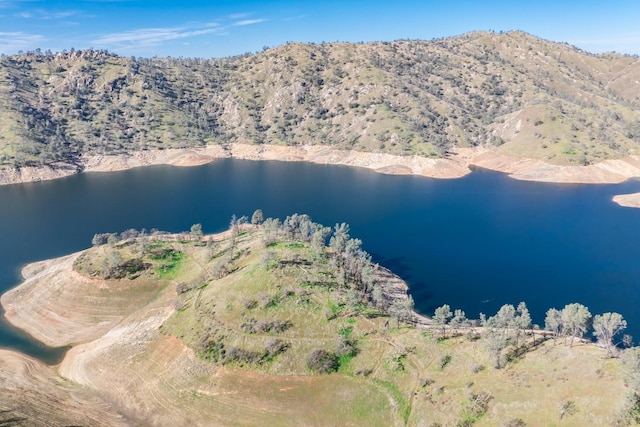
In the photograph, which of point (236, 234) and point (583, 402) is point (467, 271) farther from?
point (236, 234)

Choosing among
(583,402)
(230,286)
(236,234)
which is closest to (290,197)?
(236,234)

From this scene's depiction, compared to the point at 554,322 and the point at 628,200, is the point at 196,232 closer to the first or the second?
the point at 554,322

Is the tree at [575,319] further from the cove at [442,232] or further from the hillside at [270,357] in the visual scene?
the cove at [442,232]

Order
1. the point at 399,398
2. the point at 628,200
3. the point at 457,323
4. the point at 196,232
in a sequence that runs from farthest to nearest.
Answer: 1. the point at 628,200
2. the point at 196,232
3. the point at 457,323
4. the point at 399,398

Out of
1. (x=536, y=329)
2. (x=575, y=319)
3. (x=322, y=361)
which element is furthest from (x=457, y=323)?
(x=322, y=361)

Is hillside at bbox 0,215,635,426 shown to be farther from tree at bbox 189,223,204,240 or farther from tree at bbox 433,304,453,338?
tree at bbox 189,223,204,240

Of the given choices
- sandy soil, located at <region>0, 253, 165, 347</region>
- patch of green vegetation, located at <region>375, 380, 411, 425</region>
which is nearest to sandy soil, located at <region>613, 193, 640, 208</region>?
patch of green vegetation, located at <region>375, 380, 411, 425</region>

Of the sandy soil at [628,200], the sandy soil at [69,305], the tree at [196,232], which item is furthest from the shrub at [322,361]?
the sandy soil at [628,200]
